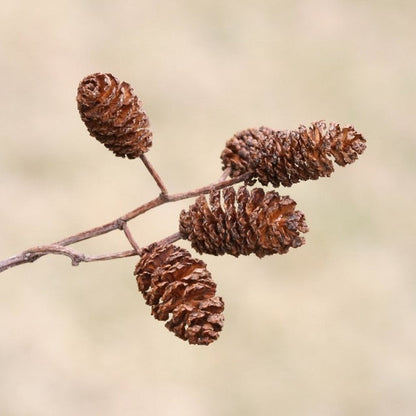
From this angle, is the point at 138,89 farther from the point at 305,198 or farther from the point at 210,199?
the point at 210,199

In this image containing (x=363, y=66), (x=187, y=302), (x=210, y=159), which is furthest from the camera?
(x=363, y=66)

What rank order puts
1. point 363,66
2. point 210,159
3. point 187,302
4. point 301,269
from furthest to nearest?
point 363,66 < point 210,159 < point 301,269 < point 187,302

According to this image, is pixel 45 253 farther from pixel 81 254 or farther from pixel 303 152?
pixel 303 152

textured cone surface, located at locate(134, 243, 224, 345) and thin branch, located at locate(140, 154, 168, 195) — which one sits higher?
thin branch, located at locate(140, 154, 168, 195)

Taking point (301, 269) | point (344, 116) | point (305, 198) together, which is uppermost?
point (344, 116)

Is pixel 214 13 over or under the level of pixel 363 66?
over

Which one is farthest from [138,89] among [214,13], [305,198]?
[305,198]

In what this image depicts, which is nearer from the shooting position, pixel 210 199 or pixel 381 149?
pixel 210 199
